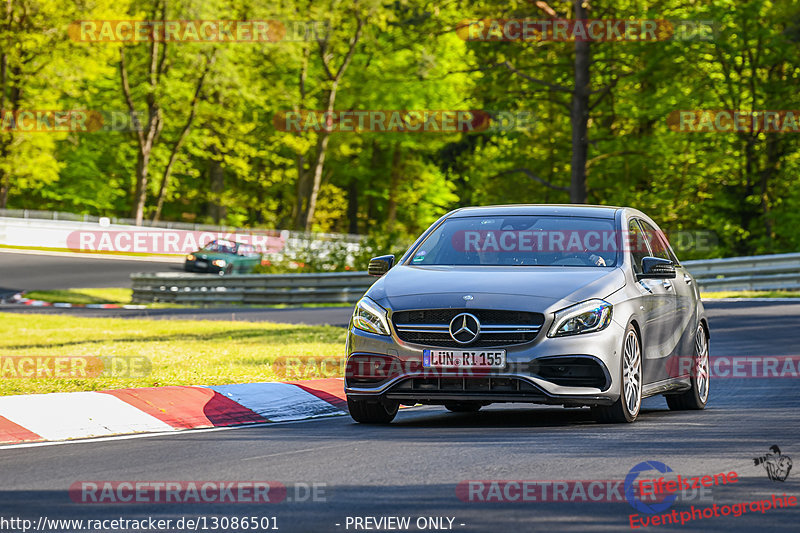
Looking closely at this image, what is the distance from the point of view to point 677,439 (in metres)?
8.43

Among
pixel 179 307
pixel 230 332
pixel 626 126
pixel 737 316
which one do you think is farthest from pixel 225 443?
pixel 626 126

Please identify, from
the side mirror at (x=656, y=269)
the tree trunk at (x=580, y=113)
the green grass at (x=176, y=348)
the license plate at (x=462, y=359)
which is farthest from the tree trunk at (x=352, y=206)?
the license plate at (x=462, y=359)

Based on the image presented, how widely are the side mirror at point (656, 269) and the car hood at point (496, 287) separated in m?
0.35

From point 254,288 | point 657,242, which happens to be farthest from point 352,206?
point 657,242

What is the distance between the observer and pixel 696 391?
1086 cm

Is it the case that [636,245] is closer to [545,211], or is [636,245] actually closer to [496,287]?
[545,211]

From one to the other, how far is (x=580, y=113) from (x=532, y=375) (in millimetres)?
23929

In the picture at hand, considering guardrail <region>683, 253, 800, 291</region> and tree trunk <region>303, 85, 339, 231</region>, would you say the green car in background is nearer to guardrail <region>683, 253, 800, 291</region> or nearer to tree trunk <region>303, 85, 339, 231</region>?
tree trunk <region>303, 85, 339, 231</region>

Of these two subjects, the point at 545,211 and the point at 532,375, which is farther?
the point at 545,211

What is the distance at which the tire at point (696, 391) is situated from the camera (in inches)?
427

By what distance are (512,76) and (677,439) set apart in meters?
25.7

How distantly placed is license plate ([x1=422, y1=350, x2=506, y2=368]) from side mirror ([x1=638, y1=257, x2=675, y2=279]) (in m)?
1.70

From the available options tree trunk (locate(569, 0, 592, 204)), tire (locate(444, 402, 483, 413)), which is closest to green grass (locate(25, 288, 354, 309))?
tree trunk (locate(569, 0, 592, 204))

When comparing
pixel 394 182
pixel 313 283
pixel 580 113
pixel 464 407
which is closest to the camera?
pixel 464 407
